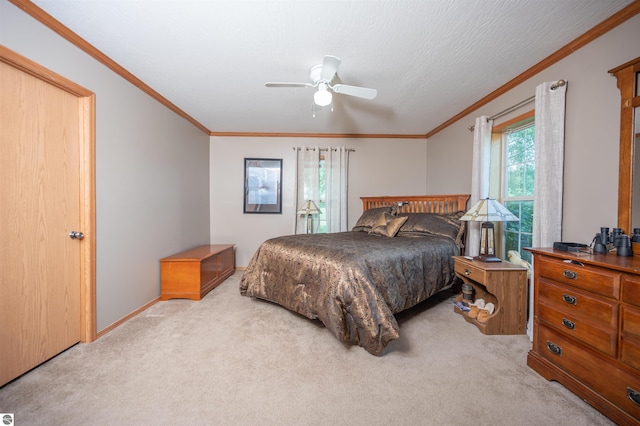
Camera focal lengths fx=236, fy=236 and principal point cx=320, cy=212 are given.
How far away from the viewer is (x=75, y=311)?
1.90 metres

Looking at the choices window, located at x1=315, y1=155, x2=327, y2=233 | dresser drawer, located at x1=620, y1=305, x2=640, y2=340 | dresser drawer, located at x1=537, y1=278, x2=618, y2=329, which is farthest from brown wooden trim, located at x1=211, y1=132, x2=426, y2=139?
dresser drawer, located at x1=620, y1=305, x2=640, y2=340

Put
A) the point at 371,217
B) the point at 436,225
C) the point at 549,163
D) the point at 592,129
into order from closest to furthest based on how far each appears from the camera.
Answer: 1. the point at 592,129
2. the point at 549,163
3. the point at 436,225
4. the point at 371,217

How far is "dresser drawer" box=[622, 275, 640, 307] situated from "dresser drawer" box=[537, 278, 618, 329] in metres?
0.07

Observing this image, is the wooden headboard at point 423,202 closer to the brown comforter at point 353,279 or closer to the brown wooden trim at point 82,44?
the brown comforter at point 353,279

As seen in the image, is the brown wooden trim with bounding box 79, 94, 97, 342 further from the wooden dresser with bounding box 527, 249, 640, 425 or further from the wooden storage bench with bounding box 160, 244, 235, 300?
the wooden dresser with bounding box 527, 249, 640, 425

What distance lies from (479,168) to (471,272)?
4.34 ft

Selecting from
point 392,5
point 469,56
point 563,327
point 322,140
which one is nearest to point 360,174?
point 322,140

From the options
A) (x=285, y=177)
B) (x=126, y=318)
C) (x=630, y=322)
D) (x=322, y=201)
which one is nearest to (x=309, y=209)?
(x=322, y=201)

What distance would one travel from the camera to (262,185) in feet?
14.1

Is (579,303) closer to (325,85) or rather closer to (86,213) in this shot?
(325,85)

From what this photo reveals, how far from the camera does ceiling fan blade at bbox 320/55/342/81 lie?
5.70 feet

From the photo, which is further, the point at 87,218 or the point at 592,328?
the point at 87,218

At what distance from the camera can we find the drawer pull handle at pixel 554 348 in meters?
1.49

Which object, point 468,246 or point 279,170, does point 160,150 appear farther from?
point 468,246
